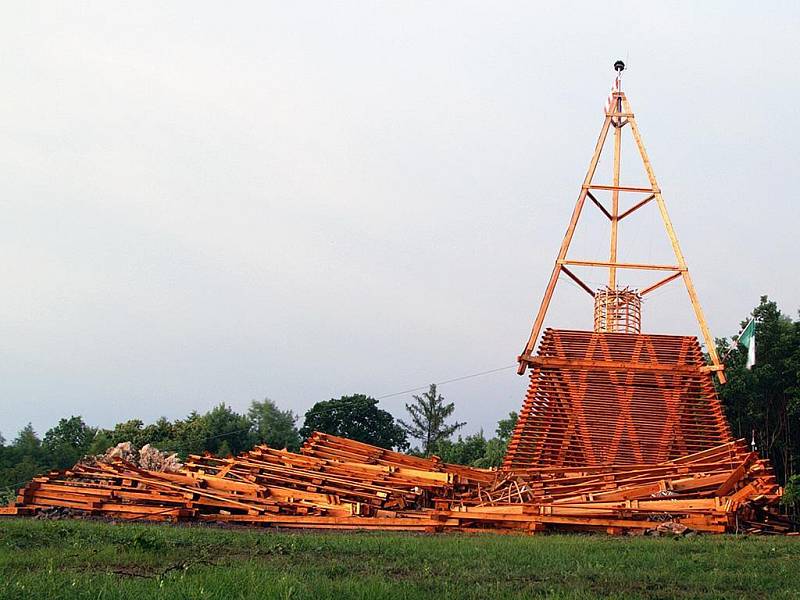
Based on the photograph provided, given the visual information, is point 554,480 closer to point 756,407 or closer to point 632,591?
point 632,591

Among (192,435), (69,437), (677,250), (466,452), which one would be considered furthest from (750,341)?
(69,437)

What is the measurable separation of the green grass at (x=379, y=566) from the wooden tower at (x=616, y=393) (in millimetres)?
11731

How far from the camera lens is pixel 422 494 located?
22.4m

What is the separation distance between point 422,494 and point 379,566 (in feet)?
36.7

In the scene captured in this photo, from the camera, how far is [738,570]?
11.0 m

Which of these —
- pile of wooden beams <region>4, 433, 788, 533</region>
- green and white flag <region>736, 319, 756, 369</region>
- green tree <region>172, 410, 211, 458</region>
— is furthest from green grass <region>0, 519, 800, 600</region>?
green tree <region>172, 410, 211, 458</region>

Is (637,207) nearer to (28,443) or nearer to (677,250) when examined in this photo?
(677,250)

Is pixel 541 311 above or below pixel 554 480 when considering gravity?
above

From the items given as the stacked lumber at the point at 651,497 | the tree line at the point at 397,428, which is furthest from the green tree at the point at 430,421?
the stacked lumber at the point at 651,497

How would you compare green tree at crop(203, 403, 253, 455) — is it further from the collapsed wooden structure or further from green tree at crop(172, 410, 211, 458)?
the collapsed wooden structure

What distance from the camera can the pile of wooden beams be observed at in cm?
1844

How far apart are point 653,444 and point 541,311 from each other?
21.5ft

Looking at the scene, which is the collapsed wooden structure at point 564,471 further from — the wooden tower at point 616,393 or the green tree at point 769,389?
the green tree at point 769,389

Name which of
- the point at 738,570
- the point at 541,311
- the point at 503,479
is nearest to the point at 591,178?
the point at 541,311
